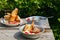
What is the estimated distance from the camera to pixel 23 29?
2.01m

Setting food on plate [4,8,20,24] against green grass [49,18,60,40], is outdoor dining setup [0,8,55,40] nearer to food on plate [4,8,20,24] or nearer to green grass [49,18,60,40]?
food on plate [4,8,20,24]

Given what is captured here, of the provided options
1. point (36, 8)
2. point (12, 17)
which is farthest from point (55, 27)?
point (12, 17)

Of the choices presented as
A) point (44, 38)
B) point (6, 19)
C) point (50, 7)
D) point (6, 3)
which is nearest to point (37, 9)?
point (50, 7)

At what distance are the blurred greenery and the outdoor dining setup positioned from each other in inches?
13.0

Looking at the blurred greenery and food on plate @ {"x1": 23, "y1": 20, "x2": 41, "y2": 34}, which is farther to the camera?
the blurred greenery

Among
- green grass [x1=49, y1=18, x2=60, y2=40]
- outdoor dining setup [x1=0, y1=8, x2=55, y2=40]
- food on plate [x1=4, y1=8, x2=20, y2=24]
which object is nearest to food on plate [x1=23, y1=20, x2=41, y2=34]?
outdoor dining setup [x1=0, y1=8, x2=55, y2=40]

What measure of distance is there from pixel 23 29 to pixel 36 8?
27.2 inches

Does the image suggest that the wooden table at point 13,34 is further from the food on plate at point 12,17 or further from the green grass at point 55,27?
the green grass at point 55,27

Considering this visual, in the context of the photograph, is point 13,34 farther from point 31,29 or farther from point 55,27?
point 55,27

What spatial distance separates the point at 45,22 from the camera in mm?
2293

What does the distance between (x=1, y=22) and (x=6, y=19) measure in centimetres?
7

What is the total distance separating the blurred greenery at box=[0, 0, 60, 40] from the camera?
8.49 ft

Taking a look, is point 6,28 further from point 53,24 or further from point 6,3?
point 53,24

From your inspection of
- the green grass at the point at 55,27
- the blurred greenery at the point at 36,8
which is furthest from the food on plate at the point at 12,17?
the green grass at the point at 55,27
